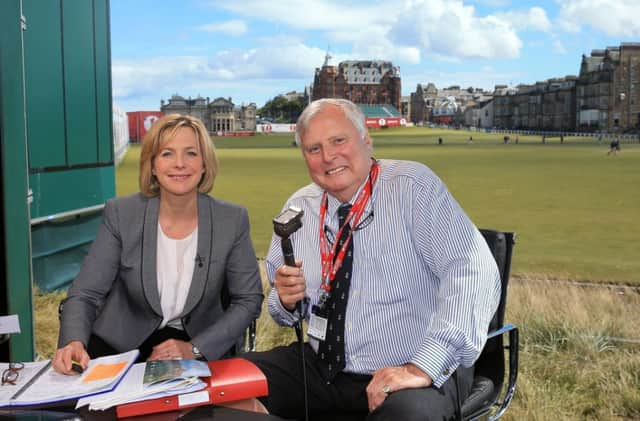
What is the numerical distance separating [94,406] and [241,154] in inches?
505

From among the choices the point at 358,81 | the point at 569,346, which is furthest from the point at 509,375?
the point at 358,81

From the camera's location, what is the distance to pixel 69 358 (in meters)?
1.76

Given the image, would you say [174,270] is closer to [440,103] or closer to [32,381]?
[32,381]

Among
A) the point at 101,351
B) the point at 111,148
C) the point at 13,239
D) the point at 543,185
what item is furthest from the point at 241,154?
the point at 101,351

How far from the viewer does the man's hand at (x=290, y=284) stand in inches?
77.0

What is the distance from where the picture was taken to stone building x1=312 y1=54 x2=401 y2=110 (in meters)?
6.65

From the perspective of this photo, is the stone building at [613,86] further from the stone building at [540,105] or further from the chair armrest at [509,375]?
the chair armrest at [509,375]

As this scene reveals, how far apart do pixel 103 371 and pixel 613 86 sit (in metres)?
5.72

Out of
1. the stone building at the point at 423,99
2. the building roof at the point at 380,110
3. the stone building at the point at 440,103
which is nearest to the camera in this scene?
the building roof at the point at 380,110

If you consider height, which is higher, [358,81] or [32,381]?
[358,81]

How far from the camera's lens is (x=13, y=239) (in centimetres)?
304

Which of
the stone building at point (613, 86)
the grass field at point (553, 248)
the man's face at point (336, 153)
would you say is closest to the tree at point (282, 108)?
the grass field at point (553, 248)

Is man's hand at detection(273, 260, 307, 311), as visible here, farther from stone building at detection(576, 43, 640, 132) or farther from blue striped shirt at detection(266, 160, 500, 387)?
stone building at detection(576, 43, 640, 132)

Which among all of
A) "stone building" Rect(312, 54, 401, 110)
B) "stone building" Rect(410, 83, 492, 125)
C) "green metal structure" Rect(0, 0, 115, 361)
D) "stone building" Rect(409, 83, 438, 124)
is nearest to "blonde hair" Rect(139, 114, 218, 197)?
"green metal structure" Rect(0, 0, 115, 361)
